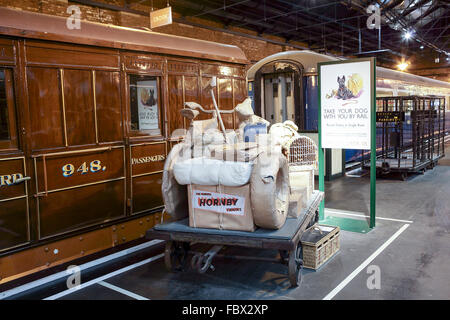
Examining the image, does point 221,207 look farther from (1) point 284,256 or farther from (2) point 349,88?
(2) point 349,88

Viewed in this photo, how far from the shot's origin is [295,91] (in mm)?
11266

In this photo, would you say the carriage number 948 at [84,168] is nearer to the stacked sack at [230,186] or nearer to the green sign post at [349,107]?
the stacked sack at [230,186]

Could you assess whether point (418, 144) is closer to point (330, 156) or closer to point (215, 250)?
point (330, 156)

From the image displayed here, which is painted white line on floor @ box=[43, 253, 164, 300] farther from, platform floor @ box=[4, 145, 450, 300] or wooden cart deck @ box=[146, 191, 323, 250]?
wooden cart deck @ box=[146, 191, 323, 250]

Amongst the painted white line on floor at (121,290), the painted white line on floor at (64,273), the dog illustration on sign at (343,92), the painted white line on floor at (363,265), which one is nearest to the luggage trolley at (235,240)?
the painted white line on floor at (363,265)

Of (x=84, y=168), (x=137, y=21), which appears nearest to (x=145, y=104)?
(x=84, y=168)

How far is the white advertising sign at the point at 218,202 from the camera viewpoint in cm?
409

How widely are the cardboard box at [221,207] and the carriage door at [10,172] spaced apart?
2014 mm

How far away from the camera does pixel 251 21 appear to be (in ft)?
52.0

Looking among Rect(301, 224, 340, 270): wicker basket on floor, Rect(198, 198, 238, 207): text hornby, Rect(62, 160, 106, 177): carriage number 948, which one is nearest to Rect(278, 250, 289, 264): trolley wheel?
Rect(301, 224, 340, 270): wicker basket on floor

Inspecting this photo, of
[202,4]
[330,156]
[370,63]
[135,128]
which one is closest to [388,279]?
[370,63]

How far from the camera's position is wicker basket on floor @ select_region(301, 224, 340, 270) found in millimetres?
4750

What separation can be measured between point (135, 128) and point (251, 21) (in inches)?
444

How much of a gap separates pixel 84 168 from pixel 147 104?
151cm
